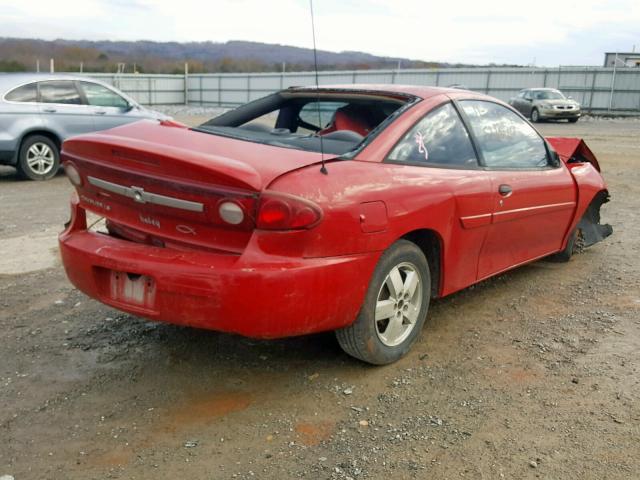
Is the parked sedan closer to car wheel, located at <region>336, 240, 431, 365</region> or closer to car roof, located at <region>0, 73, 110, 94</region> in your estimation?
car roof, located at <region>0, 73, 110, 94</region>

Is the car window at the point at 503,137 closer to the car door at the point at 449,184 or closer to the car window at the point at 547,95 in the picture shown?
the car door at the point at 449,184

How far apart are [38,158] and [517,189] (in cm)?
809

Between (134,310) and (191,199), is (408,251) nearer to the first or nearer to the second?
(191,199)

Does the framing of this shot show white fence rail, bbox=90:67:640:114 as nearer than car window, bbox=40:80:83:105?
No

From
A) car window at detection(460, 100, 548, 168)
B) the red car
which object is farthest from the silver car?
car window at detection(460, 100, 548, 168)

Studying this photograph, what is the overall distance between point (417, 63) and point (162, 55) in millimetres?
32898

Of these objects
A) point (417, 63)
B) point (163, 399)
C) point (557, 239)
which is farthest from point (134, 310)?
point (417, 63)

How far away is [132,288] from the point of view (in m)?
3.09

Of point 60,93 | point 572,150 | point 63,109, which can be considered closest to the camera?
point 572,150

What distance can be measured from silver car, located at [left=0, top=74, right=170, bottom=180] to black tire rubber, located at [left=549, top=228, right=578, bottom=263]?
7705 millimetres

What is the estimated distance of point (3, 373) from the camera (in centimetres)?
346

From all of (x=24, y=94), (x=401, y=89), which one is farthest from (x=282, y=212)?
(x=24, y=94)

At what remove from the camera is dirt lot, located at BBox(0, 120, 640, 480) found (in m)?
2.66

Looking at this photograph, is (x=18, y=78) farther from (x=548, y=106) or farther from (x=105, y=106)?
(x=548, y=106)
